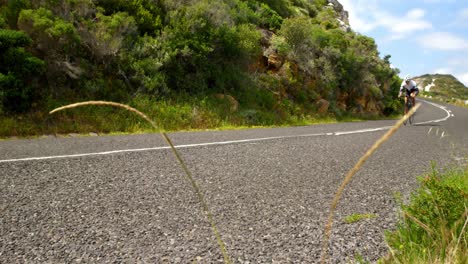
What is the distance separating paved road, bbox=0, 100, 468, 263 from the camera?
254cm

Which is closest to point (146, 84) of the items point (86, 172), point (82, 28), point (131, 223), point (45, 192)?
point (82, 28)

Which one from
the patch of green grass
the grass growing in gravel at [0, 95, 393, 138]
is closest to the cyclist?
the grass growing in gravel at [0, 95, 393, 138]

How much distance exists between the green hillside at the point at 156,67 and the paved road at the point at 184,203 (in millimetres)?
3730

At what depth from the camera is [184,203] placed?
350 cm

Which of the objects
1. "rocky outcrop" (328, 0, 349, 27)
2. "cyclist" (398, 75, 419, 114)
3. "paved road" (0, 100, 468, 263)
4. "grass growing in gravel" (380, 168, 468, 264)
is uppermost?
"rocky outcrop" (328, 0, 349, 27)

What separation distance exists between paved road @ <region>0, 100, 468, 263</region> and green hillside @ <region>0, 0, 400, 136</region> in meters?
3.73

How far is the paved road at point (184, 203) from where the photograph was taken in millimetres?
2537

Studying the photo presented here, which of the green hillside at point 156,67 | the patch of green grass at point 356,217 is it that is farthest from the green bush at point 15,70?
the patch of green grass at point 356,217

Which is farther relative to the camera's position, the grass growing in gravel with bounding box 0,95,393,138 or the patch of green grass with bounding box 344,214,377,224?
the grass growing in gravel with bounding box 0,95,393,138

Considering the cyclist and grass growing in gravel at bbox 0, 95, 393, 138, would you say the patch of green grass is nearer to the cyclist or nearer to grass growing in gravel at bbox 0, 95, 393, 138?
grass growing in gravel at bbox 0, 95, 393, 138

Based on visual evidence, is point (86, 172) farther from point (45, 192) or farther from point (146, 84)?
point (146, 84)

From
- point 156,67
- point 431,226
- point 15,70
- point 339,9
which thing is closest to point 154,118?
point 156,67

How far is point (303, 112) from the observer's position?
17938 mm

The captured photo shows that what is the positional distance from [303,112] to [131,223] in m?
15.6
